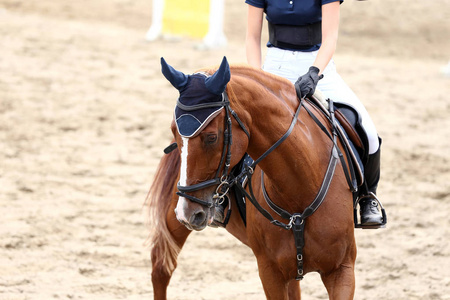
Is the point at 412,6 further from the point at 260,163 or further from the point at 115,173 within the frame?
the point at 260,163

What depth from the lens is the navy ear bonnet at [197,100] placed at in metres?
2.54

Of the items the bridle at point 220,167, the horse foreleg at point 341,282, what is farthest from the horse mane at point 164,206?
the bridle at point 220,167

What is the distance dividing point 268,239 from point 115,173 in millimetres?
4134

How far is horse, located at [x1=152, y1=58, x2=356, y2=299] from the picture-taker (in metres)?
2.58

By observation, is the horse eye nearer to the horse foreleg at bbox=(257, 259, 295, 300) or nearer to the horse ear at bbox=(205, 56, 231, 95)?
the horse ear at bbox=(205, 56, 231, 95)

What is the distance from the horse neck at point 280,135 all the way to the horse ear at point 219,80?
0.17 metres

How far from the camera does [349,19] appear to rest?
1413 centimetres

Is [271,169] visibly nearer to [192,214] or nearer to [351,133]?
[192,214]

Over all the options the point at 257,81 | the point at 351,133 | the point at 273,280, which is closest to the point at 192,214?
the point at 257,81

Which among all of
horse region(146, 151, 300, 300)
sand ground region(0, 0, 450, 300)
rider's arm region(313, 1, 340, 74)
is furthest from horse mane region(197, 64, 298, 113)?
sand ground region(0, 0, 450, 300)

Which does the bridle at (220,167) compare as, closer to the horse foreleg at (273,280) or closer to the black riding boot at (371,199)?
the horse foreleg at (273,280)

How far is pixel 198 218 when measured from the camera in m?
2.61

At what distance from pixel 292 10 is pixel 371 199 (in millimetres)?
1111

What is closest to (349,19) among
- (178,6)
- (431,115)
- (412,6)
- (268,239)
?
(412,6)
